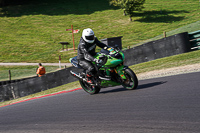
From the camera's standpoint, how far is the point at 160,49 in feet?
46.6

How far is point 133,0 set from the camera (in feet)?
138

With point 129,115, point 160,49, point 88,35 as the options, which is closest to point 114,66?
point 88,35

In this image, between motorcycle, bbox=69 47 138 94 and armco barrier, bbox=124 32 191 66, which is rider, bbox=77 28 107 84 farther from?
armco barrier, bbox=124 32 191 66

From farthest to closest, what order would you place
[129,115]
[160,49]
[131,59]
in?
[131,59] < [160,49] < [129,115]

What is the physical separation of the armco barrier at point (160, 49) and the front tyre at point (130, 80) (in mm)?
7112

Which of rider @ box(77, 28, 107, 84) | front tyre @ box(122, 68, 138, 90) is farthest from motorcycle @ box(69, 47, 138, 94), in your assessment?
rider @ box(77, 28, 107, 84)

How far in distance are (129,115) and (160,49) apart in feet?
32.3

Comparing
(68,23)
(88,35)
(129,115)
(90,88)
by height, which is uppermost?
(68,23)

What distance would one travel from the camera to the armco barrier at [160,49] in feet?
44.8

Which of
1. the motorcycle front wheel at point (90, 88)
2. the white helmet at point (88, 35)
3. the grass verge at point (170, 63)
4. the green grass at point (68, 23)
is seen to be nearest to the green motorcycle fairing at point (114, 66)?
the white helmet at point (88, 35)

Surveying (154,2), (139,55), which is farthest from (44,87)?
(154,2)

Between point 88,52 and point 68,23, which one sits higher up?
point 68,23

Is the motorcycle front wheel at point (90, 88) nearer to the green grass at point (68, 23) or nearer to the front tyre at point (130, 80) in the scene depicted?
the front tyre at point (130, 80)

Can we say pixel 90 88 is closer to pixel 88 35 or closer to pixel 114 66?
pixel 114 66
